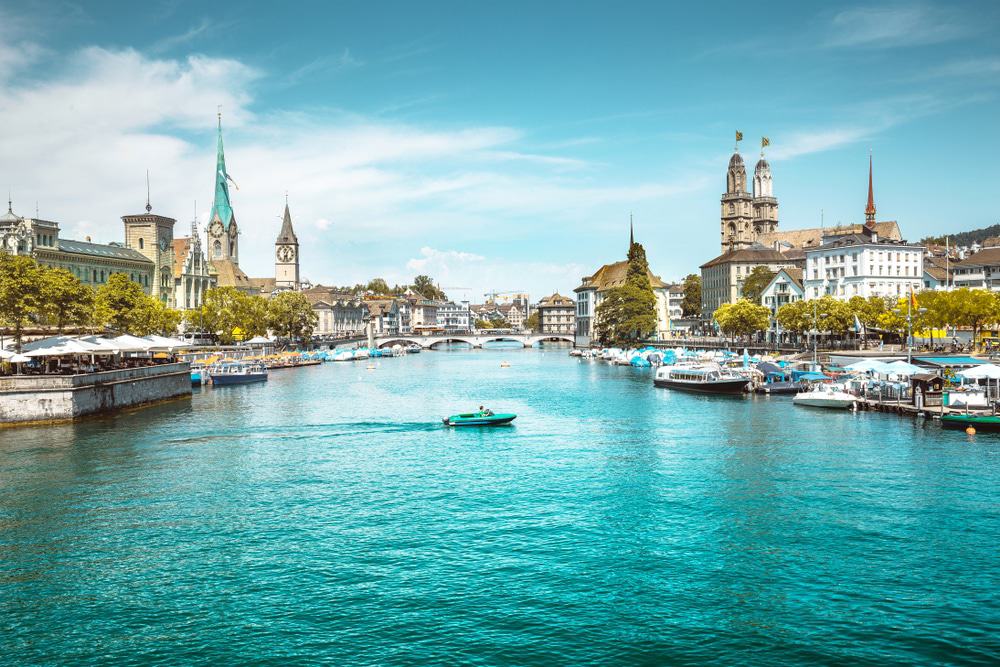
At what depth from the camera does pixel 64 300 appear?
246ft

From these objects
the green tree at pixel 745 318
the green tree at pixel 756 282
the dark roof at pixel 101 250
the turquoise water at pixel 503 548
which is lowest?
the turquoise water at pixel 503 548

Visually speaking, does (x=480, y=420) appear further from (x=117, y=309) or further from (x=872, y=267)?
(x=872, y=267)

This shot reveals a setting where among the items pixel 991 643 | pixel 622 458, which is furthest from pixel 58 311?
pixel 991 643

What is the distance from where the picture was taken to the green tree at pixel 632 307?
155m

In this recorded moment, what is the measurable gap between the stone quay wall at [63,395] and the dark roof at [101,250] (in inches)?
2935

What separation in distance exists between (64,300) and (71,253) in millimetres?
60860

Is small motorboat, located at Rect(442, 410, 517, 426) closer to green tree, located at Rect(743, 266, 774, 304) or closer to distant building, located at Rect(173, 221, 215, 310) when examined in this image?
green tree, located at Rect(743, 266, 774, 304)

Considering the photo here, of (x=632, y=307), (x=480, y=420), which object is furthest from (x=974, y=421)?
(x=632, y=307)

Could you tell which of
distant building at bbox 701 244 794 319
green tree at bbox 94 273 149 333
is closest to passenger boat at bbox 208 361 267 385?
green tree at bbox 94 273 149 333

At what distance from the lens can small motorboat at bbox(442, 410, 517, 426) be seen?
187 feet

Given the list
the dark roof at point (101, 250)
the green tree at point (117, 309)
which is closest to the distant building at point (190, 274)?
the dark roof at point (101, 250)

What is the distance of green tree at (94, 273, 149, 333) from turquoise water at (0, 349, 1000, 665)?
4355cm

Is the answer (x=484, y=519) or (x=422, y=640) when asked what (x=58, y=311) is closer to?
(x=484, y=519)

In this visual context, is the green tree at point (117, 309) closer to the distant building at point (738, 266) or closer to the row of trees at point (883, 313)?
the row of trees at point (883, 313)
